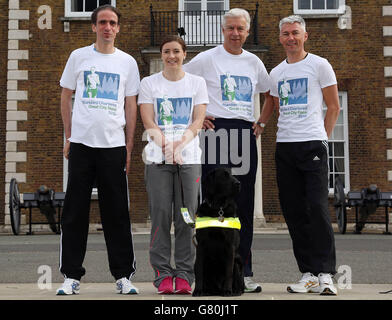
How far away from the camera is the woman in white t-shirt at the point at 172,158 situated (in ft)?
17.3

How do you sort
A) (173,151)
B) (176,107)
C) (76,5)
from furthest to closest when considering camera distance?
(76,5) → (176,107) → (173,151)

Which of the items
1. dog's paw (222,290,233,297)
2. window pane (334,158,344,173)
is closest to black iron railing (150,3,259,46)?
window pane (334,158,344,173)

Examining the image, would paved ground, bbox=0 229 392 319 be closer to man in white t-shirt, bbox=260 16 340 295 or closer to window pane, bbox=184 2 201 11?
man in white t-shirt, bbox=260 16 340 295

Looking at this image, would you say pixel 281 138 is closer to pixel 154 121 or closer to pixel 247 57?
pixel 247 57

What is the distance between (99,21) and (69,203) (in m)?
1.42

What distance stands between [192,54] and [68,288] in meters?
12.6

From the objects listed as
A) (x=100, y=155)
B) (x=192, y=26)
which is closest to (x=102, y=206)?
(x=100, y=155)

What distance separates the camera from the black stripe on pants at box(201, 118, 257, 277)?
18.1ft

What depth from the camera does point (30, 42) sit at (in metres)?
17.8

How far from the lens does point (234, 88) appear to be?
218 inches

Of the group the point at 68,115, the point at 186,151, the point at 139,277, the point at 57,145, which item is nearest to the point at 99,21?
the point at 68,115

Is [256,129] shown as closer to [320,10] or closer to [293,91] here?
[293,91]

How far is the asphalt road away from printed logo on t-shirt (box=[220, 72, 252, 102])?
2.24 meters

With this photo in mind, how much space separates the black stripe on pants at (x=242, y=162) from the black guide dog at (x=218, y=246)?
514 millimetres
